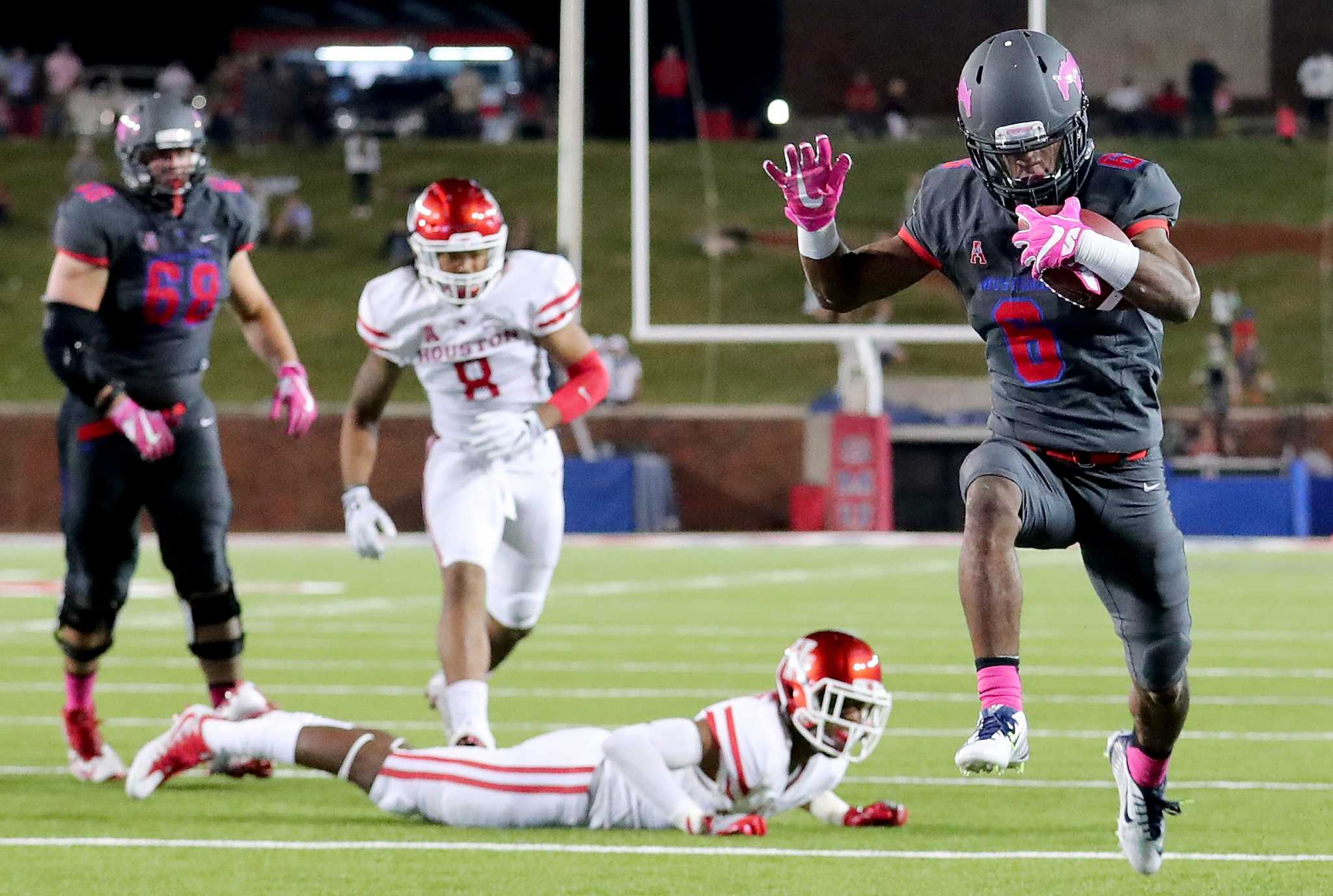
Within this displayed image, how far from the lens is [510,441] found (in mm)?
6137

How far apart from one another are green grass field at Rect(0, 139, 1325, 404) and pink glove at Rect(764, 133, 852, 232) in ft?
27.5

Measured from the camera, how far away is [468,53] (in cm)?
3075

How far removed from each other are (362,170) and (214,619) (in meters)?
20.2

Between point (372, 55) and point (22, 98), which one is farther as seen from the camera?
point (372, 55)

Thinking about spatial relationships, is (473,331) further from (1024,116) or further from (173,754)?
(1024,116)

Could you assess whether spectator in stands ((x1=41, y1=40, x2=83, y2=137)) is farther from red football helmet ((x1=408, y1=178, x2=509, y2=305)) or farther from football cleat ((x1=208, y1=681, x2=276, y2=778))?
football cleat ((x1=208, y1=681, x2=276, y2=778))

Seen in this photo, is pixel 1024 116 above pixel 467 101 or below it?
below

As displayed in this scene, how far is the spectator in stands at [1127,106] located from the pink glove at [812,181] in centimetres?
913

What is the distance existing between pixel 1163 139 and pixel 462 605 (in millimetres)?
8981

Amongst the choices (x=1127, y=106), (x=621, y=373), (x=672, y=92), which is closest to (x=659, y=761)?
(x=1127, y=106)

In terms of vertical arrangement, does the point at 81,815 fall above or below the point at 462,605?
below

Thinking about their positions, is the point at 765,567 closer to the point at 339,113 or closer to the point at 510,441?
the point at 510,441

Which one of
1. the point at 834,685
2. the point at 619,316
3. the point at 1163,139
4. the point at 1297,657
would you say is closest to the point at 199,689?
the point at 834,685

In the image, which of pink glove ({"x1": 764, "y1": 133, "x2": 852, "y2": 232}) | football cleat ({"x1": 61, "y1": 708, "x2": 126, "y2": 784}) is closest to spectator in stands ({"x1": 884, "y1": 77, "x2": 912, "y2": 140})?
football cleat ({"x1": 61, "y1": 708, "x2": 126, "y2": 784})
